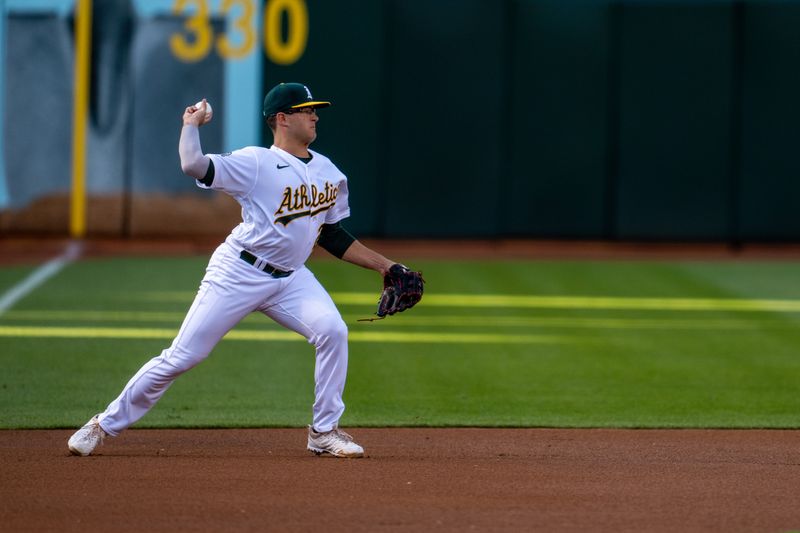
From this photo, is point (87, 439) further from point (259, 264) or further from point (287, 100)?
point (287, 100)

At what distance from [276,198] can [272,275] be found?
39 cm

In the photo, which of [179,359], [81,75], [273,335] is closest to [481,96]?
[81,75]

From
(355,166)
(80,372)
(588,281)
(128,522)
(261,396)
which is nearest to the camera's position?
(128,522)

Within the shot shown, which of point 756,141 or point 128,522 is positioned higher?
point 756,141

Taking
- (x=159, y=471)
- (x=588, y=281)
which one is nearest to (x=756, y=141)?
(x=588, y=281)

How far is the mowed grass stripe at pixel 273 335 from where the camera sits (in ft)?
39.0

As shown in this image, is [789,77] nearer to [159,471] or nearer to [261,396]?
[261,396]

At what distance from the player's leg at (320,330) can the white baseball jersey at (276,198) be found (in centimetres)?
14

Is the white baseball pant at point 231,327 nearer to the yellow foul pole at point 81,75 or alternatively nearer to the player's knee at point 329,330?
the player's knee at point 329,330

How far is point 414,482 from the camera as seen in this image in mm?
6809

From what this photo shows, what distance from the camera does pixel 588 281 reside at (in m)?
16.4

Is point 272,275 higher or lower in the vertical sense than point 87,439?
higher

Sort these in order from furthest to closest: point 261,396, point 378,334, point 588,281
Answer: point 588,281
point 378,334
point 261,396

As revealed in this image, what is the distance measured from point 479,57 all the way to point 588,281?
4.48 metres
